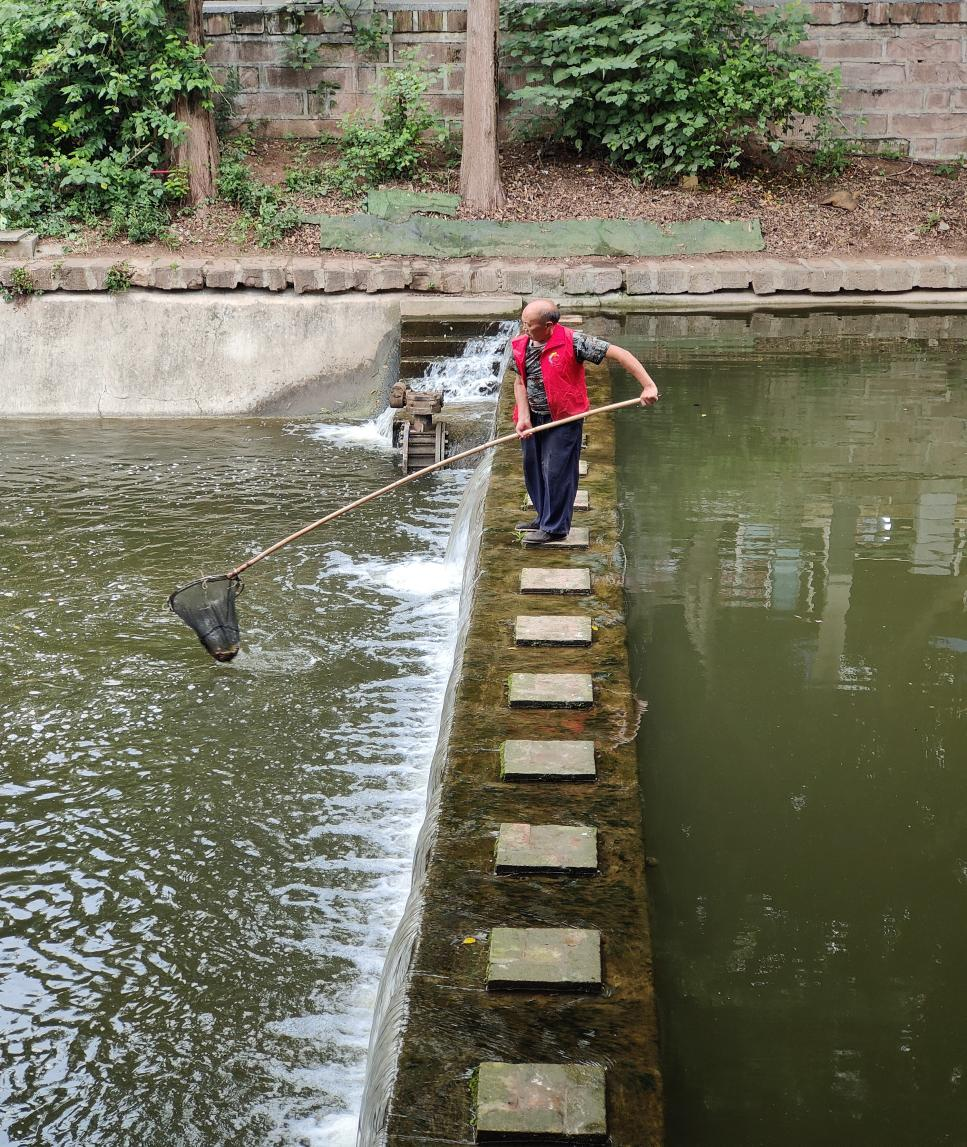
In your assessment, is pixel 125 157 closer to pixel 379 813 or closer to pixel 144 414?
pixel 144 414

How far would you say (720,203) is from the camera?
13227mm

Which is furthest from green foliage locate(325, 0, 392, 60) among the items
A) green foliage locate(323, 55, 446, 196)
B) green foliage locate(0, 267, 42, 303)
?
green foliage locate(0, 267, 42, 303)

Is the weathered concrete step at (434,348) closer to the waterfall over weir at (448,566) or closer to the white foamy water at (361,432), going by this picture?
the waterfall over weir at (448,566)

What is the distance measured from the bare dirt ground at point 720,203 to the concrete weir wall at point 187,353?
0.91m

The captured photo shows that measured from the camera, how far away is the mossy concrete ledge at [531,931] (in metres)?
2.96

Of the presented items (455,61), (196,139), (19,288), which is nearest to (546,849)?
(19,288)

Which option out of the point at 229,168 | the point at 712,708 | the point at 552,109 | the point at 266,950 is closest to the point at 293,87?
the point at 229,168

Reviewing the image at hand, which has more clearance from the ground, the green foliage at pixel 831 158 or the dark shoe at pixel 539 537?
the green foliage at pixel 831 158

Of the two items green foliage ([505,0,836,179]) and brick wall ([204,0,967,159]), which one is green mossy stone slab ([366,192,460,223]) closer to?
green foliage ([505,0,836,179])

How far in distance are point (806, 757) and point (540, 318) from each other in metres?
2.41

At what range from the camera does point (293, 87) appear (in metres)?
14.2

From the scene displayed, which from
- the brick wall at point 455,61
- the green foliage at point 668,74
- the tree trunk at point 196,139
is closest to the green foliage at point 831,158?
the green foliage at point 668,74

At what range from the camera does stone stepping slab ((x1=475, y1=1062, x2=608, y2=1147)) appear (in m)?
2.88

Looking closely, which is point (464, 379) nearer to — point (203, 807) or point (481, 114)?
point (481, 114)
